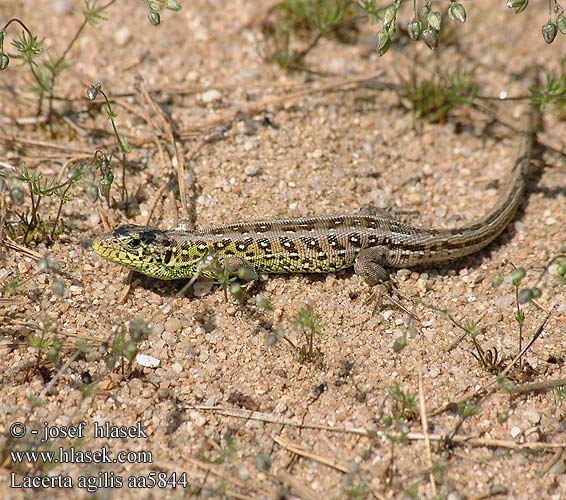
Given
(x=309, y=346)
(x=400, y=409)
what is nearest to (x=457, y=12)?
(x=309, y=346)

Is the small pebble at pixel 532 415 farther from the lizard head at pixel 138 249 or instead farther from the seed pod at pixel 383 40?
the lizard head at pixel 138 249

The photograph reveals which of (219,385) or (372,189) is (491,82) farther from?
(219,385)

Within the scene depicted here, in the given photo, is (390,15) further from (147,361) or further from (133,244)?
(147,361)

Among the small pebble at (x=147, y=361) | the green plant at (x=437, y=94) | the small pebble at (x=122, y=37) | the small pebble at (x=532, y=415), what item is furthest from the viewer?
the small pebble at (x=122, y=37)

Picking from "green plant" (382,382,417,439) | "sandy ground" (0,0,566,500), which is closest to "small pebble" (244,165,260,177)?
"sandy ground" (0,0,566,500)

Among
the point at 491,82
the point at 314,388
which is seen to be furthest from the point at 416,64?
the point at 314,388

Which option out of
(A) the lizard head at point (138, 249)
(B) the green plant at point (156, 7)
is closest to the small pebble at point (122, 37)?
(B) the green plant at point (156, 7)
